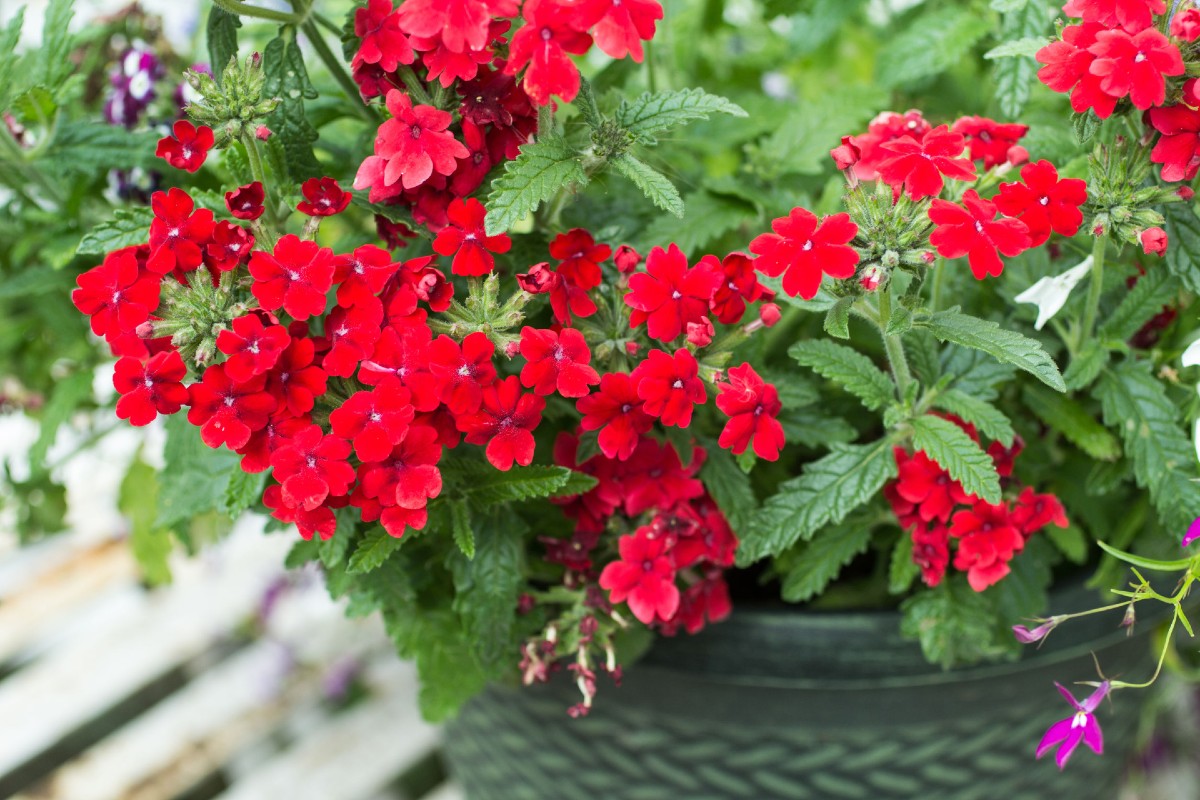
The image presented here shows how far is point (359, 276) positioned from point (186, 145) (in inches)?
5.8

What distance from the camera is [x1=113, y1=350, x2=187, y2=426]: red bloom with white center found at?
0.64 metres

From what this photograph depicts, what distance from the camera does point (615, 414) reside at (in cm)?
71

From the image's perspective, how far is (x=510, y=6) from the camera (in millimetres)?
638

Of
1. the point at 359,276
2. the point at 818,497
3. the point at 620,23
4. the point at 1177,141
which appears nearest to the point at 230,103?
the point at 359,276

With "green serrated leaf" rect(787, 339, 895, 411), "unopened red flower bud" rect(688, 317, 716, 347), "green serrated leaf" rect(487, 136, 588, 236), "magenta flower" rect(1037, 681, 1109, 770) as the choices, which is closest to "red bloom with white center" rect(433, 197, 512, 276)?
"green serrated leaf" rect(487, 136, 588, 236)

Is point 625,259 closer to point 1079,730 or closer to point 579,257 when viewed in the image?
point 579,257

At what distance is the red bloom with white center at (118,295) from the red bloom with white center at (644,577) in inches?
13.8

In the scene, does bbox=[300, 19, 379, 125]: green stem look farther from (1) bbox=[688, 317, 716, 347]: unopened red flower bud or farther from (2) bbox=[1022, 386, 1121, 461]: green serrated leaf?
(2) bbox=[1022, 386, 1121, 461]: green serrated leaf

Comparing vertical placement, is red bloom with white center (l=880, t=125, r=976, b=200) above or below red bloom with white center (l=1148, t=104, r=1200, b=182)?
above

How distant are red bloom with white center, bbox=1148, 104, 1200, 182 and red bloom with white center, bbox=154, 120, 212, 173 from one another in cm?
59

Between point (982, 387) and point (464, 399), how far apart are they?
0.39 meters

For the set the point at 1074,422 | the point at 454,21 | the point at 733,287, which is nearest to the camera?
the point at 454,21

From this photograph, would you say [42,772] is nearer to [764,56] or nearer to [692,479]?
[692,479]

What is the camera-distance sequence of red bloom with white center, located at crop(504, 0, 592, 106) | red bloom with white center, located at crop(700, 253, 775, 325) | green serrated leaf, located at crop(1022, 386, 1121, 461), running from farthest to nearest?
green serrated leaf, located at crop(1022, 386, 1121, 461) < red bloom with white center, located at crop(700, 253, 775, 325) < red bloom with white center, located at crop(504, 0, 592, 106)
